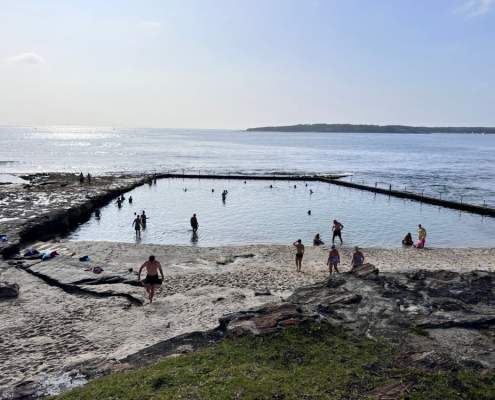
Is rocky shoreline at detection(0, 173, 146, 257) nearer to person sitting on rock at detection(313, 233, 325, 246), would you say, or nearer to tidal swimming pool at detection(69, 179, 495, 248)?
tidal swimming pool at detection(69, 179, 495, 248)

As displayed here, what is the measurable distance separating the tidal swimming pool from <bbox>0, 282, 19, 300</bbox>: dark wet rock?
14220 millimetres

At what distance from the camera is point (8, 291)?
16672mm

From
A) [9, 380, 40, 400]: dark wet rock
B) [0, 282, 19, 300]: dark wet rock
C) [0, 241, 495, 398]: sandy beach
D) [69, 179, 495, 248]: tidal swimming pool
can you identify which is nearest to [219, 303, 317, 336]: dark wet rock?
[0, 241, 495, 398]: sandy beach

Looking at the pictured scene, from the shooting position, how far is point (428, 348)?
1100cm

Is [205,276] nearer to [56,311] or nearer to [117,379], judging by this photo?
[56,311]

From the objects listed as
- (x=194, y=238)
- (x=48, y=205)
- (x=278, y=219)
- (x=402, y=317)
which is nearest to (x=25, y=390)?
(x=402, y=317)

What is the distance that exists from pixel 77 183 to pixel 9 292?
143ft

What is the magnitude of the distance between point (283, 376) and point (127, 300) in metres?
8.85

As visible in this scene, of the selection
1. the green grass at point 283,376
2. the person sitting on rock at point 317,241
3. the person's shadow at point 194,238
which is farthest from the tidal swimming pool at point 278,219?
the green grass at point 283,376

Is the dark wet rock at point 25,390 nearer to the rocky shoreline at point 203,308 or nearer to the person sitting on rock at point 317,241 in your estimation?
the rocky shoreline at point 203,308

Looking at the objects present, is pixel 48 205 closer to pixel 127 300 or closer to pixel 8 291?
pixel 8 291

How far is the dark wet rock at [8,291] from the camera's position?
54.3 ft

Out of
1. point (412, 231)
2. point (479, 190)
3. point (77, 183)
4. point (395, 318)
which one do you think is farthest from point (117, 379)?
point (479, 190)

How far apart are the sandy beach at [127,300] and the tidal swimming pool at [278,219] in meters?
5.11
